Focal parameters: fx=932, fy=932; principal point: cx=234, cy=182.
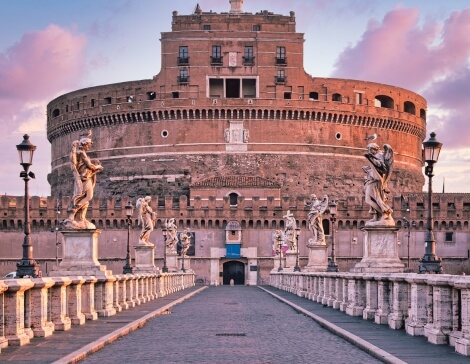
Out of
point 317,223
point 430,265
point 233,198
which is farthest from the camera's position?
point 233,198

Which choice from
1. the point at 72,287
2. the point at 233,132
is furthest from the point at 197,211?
the point at 72,287

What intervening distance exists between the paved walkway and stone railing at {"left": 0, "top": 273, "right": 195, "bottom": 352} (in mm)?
203

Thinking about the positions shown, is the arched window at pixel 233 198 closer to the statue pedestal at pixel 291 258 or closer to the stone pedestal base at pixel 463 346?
the statue pedestal at pixel 291 258

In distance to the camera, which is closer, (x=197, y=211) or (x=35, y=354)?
(x=35, y=354)

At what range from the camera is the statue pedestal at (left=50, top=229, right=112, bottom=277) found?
677 inches

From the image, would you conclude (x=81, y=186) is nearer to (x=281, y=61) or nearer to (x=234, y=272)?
Result: (x=234, y=272)

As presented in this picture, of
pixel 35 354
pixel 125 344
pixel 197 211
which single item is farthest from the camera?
pixel 197 211

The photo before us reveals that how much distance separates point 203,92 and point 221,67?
9.40 feet

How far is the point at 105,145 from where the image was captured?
8706 centimetres

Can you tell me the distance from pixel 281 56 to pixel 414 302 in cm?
7285

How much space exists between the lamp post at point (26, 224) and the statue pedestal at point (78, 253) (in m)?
0.61

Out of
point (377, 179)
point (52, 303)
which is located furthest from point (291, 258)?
point (52, 303)

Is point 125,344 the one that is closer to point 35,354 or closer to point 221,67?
point 35,354

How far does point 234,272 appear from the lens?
249 feet
